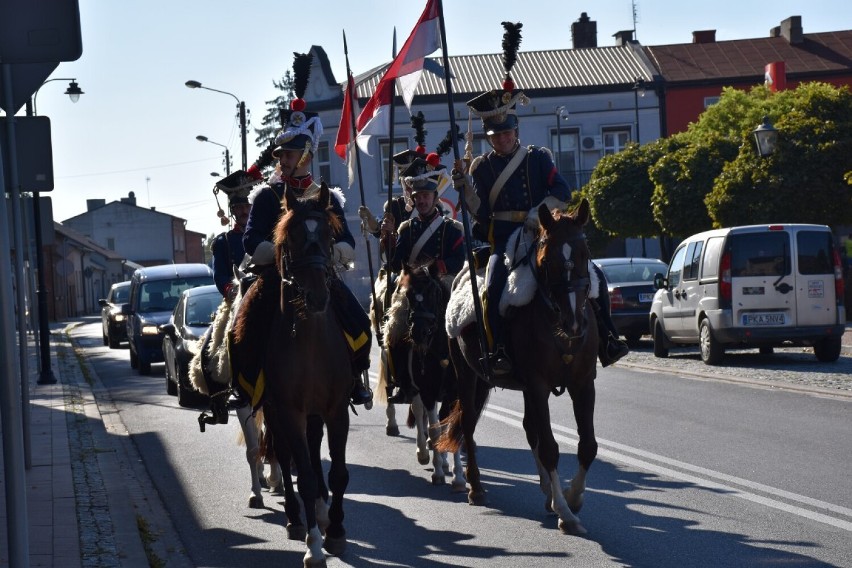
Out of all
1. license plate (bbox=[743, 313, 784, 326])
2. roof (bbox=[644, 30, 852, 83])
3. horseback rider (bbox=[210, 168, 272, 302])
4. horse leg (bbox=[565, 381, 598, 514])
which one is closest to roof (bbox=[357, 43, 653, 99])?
roof (bbox=[644, 30, 852, 83])

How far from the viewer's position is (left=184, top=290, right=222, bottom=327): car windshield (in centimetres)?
1895

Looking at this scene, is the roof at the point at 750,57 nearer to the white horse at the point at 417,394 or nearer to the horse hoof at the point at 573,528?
the white horse at the point at 417,394

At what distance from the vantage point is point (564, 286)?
7.99 m

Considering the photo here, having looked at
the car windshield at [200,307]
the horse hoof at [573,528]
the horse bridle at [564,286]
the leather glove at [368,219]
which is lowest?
the horse hoof at [573,528]

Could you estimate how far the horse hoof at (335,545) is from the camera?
25.3 ft

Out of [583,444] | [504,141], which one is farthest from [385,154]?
[583,444]

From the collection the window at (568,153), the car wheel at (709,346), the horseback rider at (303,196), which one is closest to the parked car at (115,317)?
the car wheel at (709,346)

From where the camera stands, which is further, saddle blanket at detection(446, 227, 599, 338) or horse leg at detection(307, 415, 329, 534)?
saddle blanket at detection(446, 227, 599, 338)

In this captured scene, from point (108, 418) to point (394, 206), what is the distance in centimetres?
623

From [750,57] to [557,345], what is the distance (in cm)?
5610

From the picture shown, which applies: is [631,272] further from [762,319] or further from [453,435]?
[453,435]

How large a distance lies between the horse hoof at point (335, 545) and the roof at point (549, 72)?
50.1 metres

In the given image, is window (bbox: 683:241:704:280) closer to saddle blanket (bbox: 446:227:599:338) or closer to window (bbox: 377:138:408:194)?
saddle blanket (bbox: 446:227:599:338)

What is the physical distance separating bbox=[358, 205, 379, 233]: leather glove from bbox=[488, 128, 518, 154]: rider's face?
6.95ft
